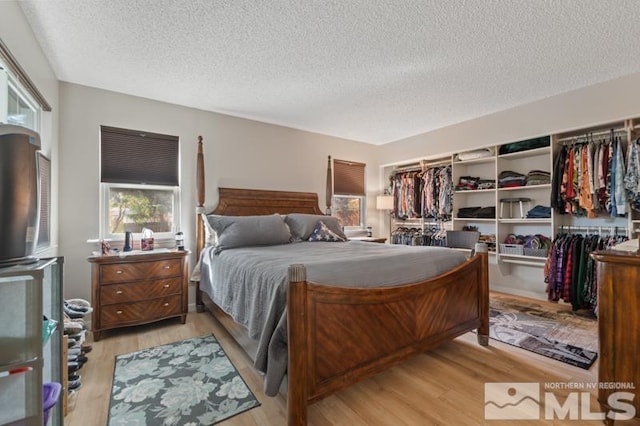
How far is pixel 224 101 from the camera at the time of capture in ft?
10.8

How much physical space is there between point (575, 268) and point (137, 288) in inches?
175

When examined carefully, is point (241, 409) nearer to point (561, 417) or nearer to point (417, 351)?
point (417, 351)

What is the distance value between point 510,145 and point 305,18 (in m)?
3.15

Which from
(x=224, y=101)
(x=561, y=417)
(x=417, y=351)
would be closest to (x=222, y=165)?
(x=224, y=101)

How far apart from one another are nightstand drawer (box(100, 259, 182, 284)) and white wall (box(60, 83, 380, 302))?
1.75 feet

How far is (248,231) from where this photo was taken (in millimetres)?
2971

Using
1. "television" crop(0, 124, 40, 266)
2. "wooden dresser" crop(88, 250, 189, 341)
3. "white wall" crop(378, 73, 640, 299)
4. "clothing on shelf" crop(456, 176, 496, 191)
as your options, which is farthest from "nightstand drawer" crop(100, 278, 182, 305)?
"white wall" crop(378, 73, 640, 299)

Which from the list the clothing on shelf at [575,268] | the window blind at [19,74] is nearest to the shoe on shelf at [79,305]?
the window blind at [19,74]

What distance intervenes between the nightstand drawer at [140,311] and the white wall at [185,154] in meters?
0.58

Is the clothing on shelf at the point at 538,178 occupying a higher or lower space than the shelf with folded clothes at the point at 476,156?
lower

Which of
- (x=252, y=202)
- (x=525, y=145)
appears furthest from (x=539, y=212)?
(x=252, y=202)

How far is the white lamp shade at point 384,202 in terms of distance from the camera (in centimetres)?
495

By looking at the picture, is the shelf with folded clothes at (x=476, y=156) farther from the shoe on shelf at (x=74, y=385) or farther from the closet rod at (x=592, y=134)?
the shoe on shelf at (x=74, y=385)

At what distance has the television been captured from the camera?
0.95m
